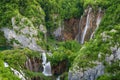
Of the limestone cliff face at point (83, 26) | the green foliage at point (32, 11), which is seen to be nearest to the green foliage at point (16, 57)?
the limestone cliff face at point (83, 26)

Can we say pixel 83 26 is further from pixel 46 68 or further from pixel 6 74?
pixel 6 74

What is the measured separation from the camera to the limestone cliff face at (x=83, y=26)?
92188 mm

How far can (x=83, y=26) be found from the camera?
9781 centimetres

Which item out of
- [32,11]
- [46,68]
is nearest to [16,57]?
[46,68]

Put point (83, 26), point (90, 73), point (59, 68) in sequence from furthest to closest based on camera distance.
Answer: point (83, 26)
point (59, 68)
point (90, 73)

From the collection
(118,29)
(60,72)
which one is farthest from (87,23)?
Answer: (118,29)

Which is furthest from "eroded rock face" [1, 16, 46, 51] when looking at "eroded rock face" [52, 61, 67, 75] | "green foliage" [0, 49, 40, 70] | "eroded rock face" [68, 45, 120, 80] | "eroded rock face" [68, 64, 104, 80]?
"eroded rock face" [68, 45, 120, 80]

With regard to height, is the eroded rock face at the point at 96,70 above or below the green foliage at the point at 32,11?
below

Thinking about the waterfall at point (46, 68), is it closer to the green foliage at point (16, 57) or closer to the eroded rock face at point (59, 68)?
the eroded rock face at point (59, 68)

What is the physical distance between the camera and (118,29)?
68.7m

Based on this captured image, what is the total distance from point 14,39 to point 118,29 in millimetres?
31891

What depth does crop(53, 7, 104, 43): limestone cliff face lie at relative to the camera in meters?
92.2

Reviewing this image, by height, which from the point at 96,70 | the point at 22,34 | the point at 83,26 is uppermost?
the point at 83,26

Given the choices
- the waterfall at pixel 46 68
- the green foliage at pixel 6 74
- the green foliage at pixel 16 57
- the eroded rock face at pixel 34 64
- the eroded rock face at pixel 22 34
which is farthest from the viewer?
the eroded rock face at pixel 22 34
